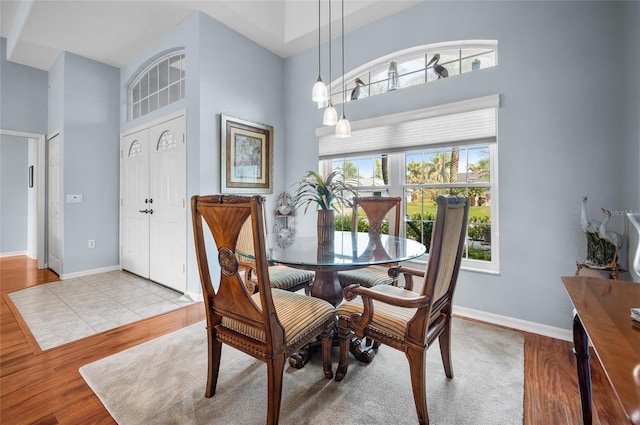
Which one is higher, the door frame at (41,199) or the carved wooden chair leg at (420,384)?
the door frame at (41,199)

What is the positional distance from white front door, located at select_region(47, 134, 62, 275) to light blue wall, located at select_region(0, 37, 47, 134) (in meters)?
0.37

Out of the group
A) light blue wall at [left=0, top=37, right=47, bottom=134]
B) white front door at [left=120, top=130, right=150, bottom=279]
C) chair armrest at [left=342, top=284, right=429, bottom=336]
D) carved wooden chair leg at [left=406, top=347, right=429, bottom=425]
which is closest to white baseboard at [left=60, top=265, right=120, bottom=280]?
white front door at [left=120, top=130, right=150, bottom=279]

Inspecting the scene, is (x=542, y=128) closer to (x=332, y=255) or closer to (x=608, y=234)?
(x=608, y=234)

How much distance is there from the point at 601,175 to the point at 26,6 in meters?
5.78

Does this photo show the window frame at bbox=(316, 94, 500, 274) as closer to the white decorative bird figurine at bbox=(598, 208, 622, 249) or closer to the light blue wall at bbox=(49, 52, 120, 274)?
the white decorative bird figurine at bbox=(598, 208, 622, 249)

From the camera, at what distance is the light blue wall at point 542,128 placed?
2164 millimetres

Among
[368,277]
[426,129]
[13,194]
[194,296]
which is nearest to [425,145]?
[426,129]

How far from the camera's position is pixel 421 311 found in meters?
1.38

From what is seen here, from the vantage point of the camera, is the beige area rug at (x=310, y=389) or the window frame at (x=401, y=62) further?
the window frame at (x=401, y=62)

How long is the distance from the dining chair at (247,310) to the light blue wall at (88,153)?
148 inches

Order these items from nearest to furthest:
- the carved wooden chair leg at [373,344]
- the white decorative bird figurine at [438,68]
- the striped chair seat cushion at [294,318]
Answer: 1. the striped chair seat cushion at [294,318]
2. the carved wooden chair leg at [373,344]
3. the white decorative bird figurine at [438,68]

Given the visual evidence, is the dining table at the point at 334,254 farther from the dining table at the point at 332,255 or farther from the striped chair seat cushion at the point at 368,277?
the striped chair seat cushion at the point at 368,277

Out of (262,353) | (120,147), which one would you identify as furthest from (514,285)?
(120,147)

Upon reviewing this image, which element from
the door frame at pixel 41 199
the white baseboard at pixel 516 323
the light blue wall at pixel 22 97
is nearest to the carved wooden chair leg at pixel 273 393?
the white baseboard at pixel 516 323
